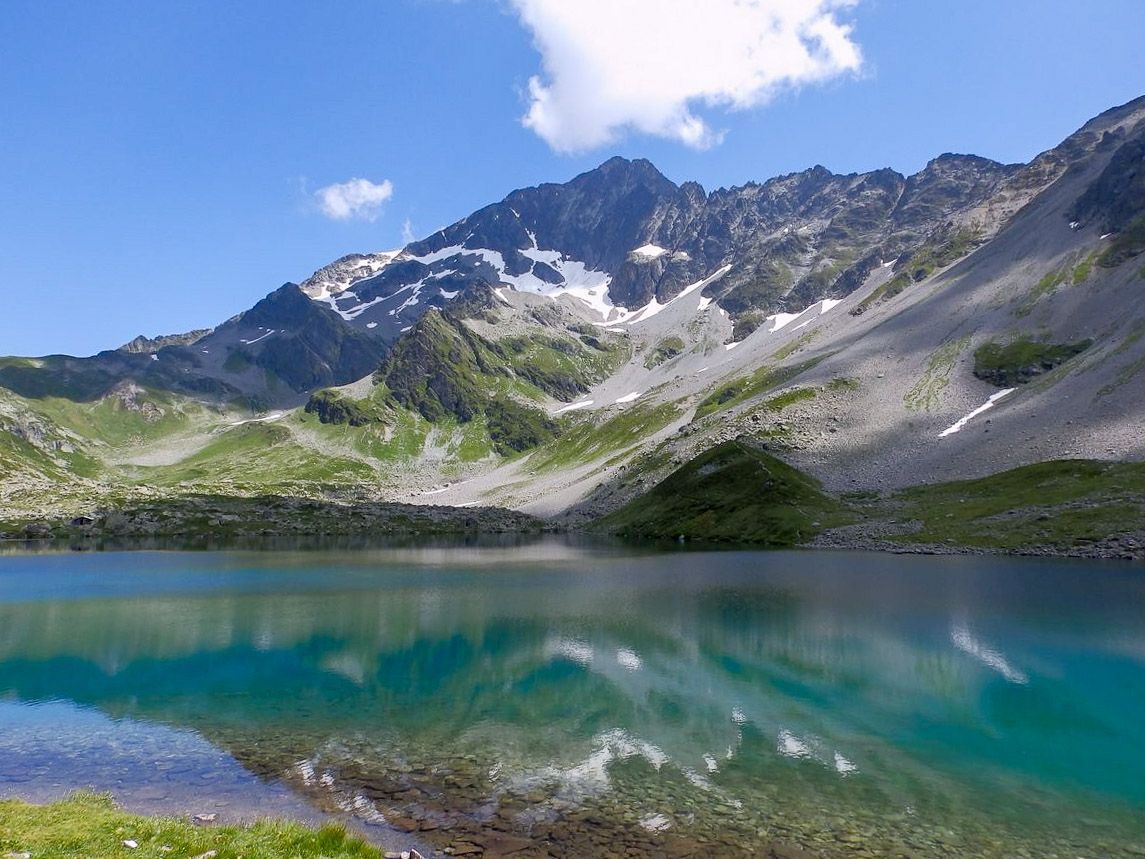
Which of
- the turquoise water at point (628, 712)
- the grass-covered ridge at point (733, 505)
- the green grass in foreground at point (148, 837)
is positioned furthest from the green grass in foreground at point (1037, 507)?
the green grass in foreground at point (148, 837)

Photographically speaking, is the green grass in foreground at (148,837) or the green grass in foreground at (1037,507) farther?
the green grass in foreground at (1037,507)

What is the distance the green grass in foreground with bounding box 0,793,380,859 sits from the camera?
48.9 feet

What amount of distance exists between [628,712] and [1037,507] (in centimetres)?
8672

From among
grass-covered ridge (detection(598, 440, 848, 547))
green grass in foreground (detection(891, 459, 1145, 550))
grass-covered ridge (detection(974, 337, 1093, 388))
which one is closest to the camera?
green grass in foreground (detection(891, 459, 1145, 550))

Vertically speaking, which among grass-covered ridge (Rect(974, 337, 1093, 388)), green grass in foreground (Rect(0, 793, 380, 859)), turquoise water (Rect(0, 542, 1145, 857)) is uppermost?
grass-covered ridge (Rect(974, 337, 1093, 388))

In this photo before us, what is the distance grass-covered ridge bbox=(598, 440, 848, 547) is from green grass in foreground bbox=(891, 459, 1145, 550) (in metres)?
16.1

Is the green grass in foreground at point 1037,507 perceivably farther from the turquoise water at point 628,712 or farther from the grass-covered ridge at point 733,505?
the turquoise water at point 628,712

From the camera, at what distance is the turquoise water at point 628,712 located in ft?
66.3

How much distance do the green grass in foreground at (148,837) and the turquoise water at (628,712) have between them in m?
3.12

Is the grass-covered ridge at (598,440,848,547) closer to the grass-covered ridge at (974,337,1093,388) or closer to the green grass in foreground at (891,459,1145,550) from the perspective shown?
the green grass in foreground at (891,459,1145,550)

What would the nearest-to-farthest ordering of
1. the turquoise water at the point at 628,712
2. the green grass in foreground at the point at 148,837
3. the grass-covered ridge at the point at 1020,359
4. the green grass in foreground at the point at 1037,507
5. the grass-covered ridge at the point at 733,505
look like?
1. the green grass in foreground at the point at 148,837
2. the turquoise water at the point at 628,712
3. the green grass in foreground at the point at 1037,507
4. the grass-covered ridge at the point at 733,505
5. the grass-covered ridge at the point at 1020,359

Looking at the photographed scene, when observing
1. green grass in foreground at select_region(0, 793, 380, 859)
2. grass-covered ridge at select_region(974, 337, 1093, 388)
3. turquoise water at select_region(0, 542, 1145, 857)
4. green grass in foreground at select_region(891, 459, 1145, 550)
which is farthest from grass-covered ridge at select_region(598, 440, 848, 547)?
green grass in foreground at select_region(0, 793, 380, 859)

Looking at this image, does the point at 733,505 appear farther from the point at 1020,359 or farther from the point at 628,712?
the point at 628,712

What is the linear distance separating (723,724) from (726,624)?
20904 mm
